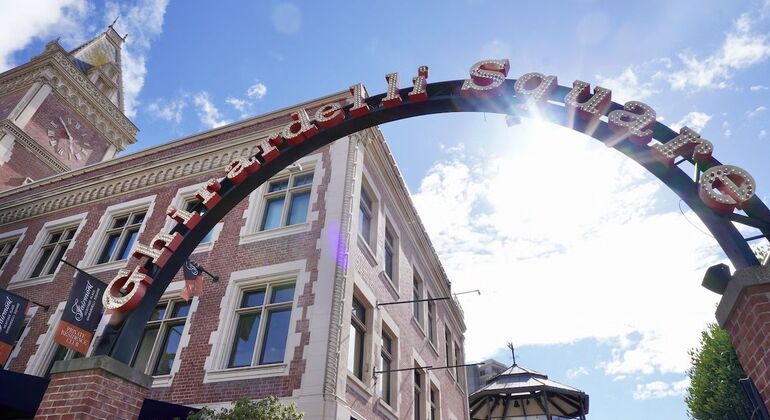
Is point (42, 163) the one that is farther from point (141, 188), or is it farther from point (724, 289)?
point (724, 289)

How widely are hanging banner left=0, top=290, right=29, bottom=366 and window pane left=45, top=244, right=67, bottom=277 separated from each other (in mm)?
3821

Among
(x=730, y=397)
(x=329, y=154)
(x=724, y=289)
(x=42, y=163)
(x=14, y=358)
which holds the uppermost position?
(x=42, y=163)

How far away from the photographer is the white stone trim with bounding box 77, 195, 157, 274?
14.6m

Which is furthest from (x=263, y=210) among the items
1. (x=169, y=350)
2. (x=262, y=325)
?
(x=169, y=350)

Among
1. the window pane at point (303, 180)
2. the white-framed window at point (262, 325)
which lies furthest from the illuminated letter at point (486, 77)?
the window pane at point (303, 180)

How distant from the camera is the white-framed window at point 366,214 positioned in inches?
539

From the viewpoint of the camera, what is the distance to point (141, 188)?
16359 millimetres

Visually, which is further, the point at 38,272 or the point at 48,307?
the point at 38,272

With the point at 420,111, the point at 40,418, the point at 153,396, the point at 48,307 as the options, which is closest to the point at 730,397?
the point at 420,111

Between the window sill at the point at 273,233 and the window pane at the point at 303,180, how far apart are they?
1834 mm

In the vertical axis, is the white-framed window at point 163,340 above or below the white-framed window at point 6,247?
below

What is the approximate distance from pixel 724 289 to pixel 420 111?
199 inches

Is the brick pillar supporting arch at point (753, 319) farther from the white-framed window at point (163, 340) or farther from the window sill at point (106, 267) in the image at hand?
the window sill at point (106, 267)

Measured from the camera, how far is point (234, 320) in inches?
439
